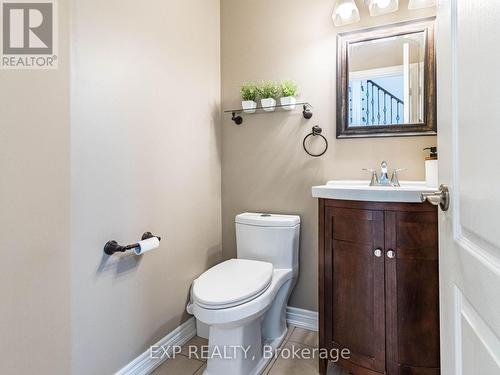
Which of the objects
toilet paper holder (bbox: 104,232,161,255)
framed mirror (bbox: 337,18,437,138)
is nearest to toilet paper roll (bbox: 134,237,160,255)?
toilet paper holder (bbox: 104,232,161,255)

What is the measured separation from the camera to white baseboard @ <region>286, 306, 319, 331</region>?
1.84 m

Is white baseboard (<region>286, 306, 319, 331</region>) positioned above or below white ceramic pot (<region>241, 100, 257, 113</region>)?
below

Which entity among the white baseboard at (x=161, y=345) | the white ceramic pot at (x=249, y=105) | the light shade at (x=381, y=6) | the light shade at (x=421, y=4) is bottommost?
the white baseboard at (x=161, y=345)

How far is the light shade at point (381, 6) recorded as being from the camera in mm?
1590

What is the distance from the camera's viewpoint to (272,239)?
175 centimetres

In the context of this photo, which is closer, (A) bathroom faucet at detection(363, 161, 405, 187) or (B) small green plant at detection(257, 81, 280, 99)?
(A) bathroom faucet at detection(363, 161, 405, 187)

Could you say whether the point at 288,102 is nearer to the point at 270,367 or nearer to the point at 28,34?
the point at 28,34

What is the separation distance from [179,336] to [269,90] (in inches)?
65.8

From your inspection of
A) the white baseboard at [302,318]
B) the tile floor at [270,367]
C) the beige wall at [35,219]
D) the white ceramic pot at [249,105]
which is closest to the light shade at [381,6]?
the white ceramic pot at [249,105]

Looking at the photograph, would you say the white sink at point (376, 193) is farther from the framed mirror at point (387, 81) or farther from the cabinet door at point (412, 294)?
the framed mirror at point (387, 81)

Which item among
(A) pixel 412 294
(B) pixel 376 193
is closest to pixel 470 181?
(B) pixel 376 193

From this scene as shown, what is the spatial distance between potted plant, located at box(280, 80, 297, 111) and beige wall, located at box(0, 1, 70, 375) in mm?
1205

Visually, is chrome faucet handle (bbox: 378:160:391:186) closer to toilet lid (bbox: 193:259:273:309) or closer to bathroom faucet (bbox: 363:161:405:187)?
bathroom faucet (bbox: 363:161:405:187)

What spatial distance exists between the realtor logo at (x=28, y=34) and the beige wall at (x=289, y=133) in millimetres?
1190
